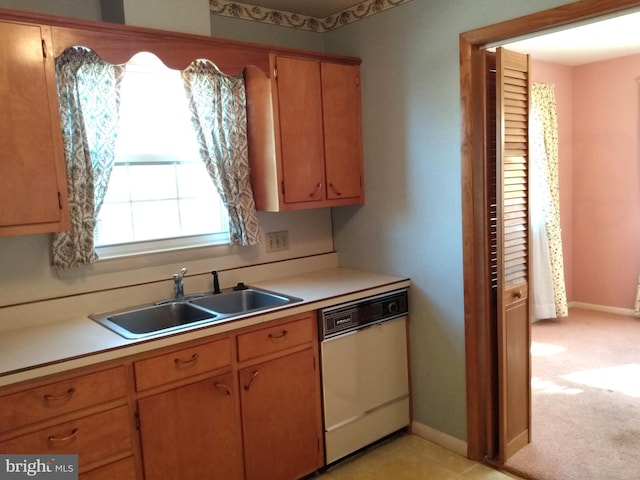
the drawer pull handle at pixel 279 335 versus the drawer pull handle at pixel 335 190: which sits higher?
the drawer pull handle at pixel 335 190

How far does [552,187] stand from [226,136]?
11.1 ft

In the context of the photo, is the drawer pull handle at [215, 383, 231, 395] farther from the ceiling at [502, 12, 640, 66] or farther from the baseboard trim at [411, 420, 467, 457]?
the ceiling at [502, 12, 640, 66]

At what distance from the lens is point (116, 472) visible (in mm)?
1947

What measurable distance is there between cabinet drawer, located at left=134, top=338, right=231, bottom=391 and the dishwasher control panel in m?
0.55

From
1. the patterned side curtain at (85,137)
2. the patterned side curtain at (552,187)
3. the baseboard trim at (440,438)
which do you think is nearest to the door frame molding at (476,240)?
the baseboard trim at (440,438)

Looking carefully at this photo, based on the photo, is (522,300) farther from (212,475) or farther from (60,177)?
(60,177)

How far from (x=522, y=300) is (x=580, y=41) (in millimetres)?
2610

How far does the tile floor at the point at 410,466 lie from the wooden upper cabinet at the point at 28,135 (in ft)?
5.96

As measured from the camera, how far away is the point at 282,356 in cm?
242

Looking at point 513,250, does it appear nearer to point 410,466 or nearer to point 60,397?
point 410,466

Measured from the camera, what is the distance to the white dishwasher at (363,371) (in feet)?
8.56

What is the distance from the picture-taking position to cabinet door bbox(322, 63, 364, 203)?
9.53ft

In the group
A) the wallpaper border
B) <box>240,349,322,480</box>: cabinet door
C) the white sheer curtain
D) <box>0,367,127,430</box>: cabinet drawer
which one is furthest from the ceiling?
<box>0,367,127,430</box>: cabinet drawer

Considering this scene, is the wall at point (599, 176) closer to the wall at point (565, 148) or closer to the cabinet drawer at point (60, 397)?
the wall at point (565, 148)
